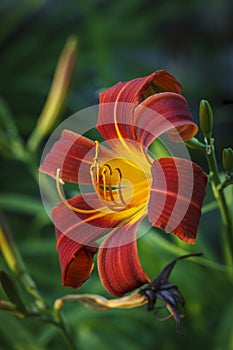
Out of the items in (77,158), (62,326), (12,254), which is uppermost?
(77,158)

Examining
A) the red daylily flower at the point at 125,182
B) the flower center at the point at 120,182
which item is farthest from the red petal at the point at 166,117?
the flower center at the point at 120,182

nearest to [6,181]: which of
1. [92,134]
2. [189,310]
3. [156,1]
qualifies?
[92,134]

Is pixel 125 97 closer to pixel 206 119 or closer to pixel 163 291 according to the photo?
pixel 206 119

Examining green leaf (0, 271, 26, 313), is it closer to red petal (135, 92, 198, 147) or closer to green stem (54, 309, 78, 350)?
green stem (54, 309, 78, 350)

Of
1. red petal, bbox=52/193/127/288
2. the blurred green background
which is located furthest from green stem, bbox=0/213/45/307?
the blurred green background

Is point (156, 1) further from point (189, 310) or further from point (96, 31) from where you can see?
point (189, 310)

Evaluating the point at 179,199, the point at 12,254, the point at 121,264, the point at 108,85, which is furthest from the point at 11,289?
the point at 108,85
